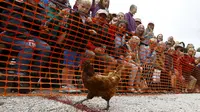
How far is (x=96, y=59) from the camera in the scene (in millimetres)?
5352

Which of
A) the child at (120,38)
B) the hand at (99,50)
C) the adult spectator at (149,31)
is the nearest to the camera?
the hand at (99,50)

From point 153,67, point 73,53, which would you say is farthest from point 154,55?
point 73,53

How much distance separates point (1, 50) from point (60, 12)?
4.14 ft

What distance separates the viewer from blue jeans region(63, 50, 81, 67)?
464 cm

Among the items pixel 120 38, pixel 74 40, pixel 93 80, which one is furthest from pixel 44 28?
pixel 120 38

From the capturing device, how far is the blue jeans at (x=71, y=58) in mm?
4637

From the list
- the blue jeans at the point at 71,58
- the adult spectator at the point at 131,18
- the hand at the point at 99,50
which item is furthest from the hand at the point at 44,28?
the adult spectator at the point at 131,18

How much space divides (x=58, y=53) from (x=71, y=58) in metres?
0.41

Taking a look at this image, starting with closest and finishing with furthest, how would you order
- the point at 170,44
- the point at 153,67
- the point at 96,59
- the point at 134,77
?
the point at 96,59, the point at 134,77, the point at 153,67, the point at 170,44

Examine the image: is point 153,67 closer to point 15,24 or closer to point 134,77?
point 134,77

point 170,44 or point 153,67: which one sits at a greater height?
point 170,44

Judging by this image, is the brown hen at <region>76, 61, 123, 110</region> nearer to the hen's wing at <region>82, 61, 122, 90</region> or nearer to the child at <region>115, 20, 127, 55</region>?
the hen's wing at <region>82, 61, 122, 90</region>

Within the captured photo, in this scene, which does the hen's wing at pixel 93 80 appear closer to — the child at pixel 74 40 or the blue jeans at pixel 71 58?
the child at pixel 74 40

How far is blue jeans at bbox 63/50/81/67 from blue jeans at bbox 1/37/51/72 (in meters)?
0.53
